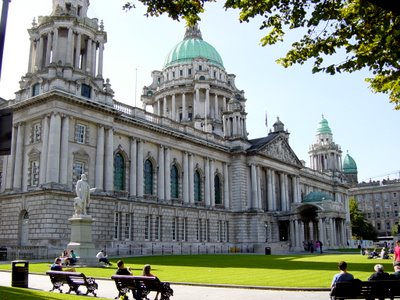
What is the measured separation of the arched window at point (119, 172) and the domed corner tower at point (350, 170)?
109506 mm

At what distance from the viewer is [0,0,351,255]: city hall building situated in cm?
4128

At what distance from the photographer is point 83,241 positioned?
3023 centimetres

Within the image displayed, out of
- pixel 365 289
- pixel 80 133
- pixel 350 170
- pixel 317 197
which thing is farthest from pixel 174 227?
pixel 350 170

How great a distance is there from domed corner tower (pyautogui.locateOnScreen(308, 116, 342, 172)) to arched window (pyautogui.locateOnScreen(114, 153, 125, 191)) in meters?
67.3

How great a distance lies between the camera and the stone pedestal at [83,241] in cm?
2977

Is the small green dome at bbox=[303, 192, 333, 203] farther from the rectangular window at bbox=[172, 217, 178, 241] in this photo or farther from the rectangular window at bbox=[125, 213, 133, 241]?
the rectangular window at bbox=[125, 213, 133, 241]

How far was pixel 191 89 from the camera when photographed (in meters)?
88.9

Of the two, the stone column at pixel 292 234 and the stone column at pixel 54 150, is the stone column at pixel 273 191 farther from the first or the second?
the stone column at pixel 54 150

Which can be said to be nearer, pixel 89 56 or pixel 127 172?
pixel 89 56

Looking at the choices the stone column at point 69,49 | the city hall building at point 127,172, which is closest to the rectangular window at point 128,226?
the city hall building at point 127,172

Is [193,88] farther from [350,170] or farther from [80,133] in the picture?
[350,170]

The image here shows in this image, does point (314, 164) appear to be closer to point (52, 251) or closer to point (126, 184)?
point (126, 184)

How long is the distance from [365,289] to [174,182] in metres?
45.4

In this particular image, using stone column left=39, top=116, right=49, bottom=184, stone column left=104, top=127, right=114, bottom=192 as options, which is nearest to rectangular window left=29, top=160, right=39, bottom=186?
stone column left=39, top=116, right=49, bottom=184
